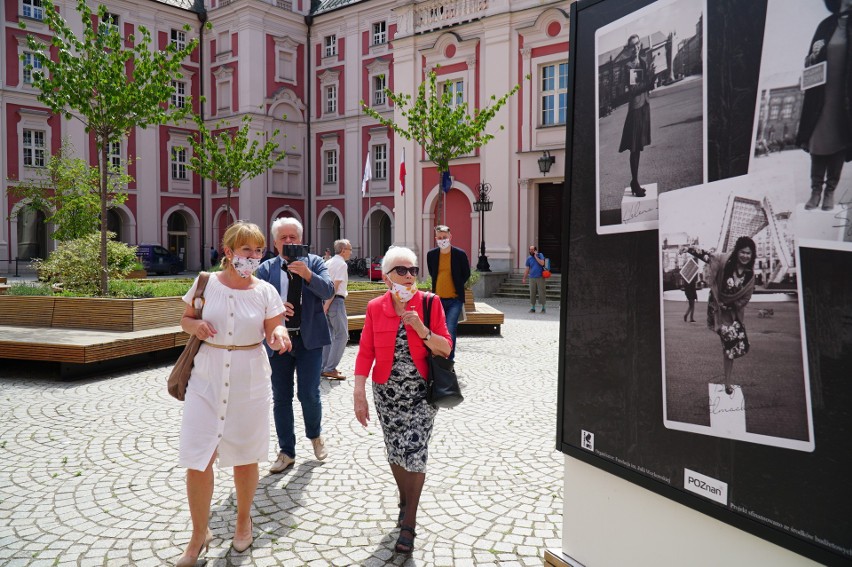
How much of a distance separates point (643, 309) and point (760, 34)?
93 centimetres

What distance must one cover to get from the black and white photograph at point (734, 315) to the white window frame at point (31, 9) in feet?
134

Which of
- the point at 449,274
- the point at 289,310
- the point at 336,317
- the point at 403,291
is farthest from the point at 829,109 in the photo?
the point at 336,317

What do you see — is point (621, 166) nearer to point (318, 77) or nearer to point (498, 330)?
point (498, 330)

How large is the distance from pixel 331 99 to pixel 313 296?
37.0 meters

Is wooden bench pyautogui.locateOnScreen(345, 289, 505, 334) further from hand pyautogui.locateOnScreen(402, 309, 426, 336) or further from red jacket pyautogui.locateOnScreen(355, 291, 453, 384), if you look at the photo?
hand pyautogui.locateOnScreen(402, 309, 426, 336)

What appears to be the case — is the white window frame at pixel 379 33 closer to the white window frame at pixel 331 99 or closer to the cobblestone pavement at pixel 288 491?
the white window frame at pixel 331 99

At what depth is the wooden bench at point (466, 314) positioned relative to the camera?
36.9ft

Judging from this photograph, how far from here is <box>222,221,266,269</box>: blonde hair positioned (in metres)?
3.62

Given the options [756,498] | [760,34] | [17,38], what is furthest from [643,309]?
[17,38]

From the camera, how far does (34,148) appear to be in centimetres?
3469

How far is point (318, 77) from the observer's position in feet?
132

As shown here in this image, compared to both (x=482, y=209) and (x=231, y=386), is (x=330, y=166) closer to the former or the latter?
(x=482, y=209)

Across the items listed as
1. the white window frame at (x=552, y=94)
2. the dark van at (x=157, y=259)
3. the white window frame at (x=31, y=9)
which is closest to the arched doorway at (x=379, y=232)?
the dark van at (x=157, y=259)

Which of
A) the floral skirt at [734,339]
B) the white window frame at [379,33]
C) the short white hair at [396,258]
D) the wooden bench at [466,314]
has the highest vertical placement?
the white window frame at [379,33]
